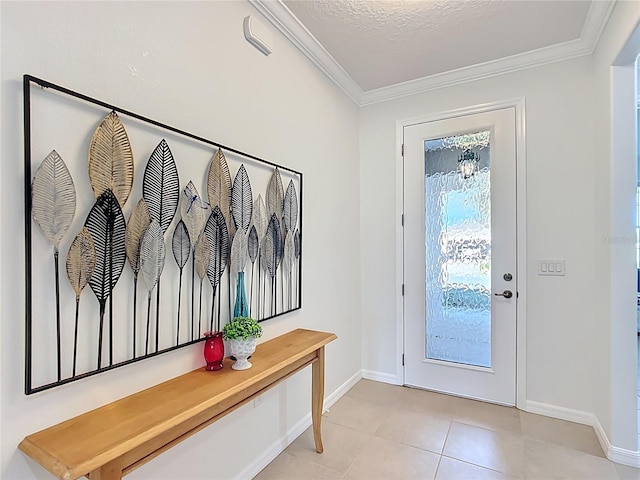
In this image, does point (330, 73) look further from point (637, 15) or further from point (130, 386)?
point (130, 386)

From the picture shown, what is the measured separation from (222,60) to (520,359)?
2860 millimetres

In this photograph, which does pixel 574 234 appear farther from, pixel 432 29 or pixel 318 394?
pixel 318 394

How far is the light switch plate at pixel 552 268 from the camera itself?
96.3 inches

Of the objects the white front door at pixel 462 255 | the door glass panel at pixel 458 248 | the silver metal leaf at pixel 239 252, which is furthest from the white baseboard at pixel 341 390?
the silver metal leaf at pixel 239 252

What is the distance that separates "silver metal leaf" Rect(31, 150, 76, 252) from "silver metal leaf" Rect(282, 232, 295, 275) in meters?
1.18

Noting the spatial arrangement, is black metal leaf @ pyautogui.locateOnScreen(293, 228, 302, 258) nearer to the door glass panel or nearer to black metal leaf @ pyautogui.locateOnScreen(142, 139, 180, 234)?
black metal leaf @ pyautogui.locateOnScreen(142, 139, 180, 234)

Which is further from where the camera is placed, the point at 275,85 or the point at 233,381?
the point at 275,85

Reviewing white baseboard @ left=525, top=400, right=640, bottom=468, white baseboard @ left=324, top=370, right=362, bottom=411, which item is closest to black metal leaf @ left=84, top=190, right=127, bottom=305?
white baseboard @ left=324, top=370, right=362, bottom=411

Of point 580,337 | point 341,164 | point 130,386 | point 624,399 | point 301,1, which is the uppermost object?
point 301,1

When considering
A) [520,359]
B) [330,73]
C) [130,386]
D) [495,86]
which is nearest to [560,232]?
[520,359]

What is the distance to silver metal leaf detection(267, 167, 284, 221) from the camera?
1.95 metres

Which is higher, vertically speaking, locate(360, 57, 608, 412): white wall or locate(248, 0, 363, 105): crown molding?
locate(248, 0, 363, 105): crown molding

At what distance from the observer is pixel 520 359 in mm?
2576

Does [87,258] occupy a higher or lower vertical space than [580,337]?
higher
